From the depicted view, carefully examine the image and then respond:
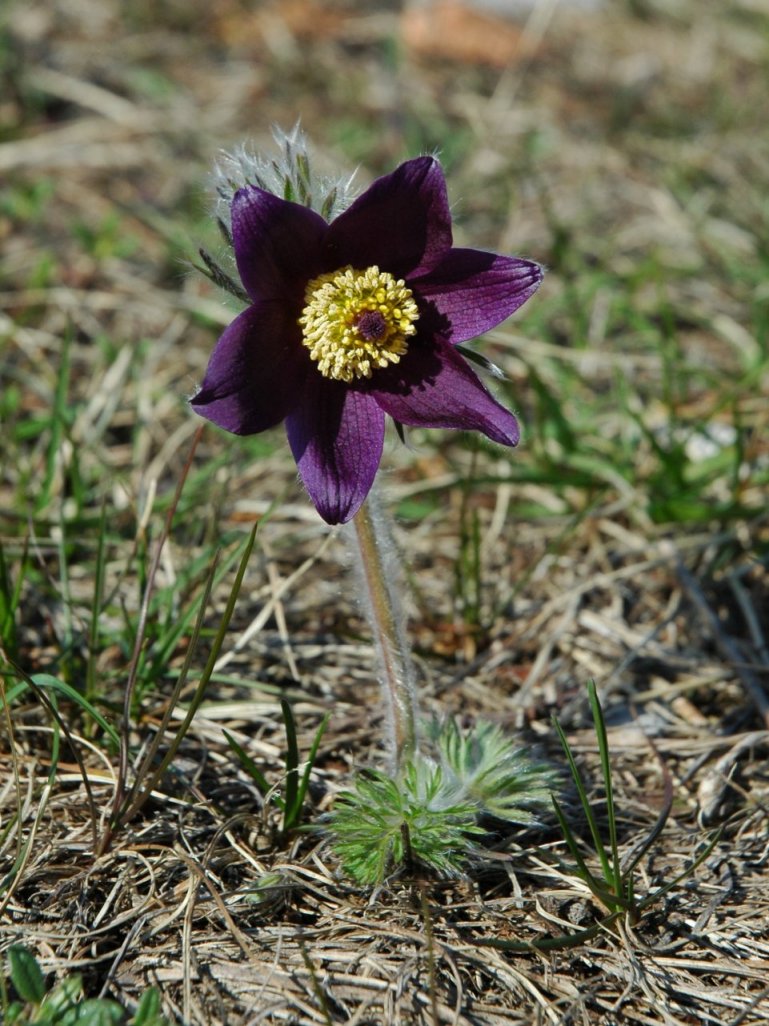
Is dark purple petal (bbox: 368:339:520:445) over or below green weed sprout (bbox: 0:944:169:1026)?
over

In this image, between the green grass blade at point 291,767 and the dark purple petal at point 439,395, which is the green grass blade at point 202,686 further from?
the dark purple petal at point 439,395

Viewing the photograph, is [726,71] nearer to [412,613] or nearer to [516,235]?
[516,235]

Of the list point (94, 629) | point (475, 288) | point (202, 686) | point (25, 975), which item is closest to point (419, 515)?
point (94, 629)

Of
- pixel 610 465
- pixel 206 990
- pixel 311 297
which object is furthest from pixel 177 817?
pixel 610 465

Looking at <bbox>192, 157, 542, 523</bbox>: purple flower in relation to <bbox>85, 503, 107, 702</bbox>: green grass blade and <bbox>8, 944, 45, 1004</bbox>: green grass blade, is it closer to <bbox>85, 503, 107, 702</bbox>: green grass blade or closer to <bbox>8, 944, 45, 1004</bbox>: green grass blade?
<bbox>85, 503, 107, 702</bbox>: green grass blade

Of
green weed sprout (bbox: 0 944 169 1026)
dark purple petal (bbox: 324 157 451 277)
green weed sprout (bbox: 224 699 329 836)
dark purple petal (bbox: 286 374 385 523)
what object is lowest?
green weed sprout (bbox: 0 944 169 1026)

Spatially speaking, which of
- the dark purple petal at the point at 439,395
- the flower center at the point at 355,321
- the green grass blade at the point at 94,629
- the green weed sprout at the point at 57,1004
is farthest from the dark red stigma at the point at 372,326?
the green weed sprout at the point at 57,1004


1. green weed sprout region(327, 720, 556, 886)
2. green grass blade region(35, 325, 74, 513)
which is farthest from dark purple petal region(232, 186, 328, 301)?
green grass blade region(35, 325, 74, 513)
